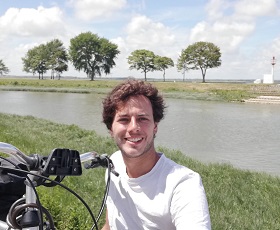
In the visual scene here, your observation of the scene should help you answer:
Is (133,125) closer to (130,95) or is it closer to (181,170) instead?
(130,95)

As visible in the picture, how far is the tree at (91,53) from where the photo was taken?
83375mm

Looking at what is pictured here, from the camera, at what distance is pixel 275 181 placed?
831 centimetres

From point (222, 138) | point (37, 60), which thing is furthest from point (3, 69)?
point (222, 138)

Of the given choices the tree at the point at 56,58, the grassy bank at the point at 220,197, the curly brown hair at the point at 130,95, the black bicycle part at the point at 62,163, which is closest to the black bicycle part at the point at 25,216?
the black bicycle part at the point at 62,163

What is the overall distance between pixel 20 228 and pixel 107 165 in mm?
584

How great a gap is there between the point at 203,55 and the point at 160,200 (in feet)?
228

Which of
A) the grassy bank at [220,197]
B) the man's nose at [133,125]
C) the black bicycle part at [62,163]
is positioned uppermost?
the man's nose at [133,125]

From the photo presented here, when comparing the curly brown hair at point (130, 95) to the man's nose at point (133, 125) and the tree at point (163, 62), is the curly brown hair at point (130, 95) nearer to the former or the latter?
the man's nose at point (133, 125)

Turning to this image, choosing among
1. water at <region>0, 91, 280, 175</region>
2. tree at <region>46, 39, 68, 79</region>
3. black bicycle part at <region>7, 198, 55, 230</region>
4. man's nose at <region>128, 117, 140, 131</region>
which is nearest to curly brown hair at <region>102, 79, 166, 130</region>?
man's nose at <region>128, 117, 140, 131</region>

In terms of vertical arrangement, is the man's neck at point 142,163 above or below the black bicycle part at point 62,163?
below

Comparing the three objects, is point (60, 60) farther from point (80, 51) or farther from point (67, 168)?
point (67, 168)

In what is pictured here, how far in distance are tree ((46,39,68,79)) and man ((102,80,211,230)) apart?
278ft

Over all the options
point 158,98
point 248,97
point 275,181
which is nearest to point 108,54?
point 248,97

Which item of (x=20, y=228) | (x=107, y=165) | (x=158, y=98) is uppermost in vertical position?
(x=158, y=98)
